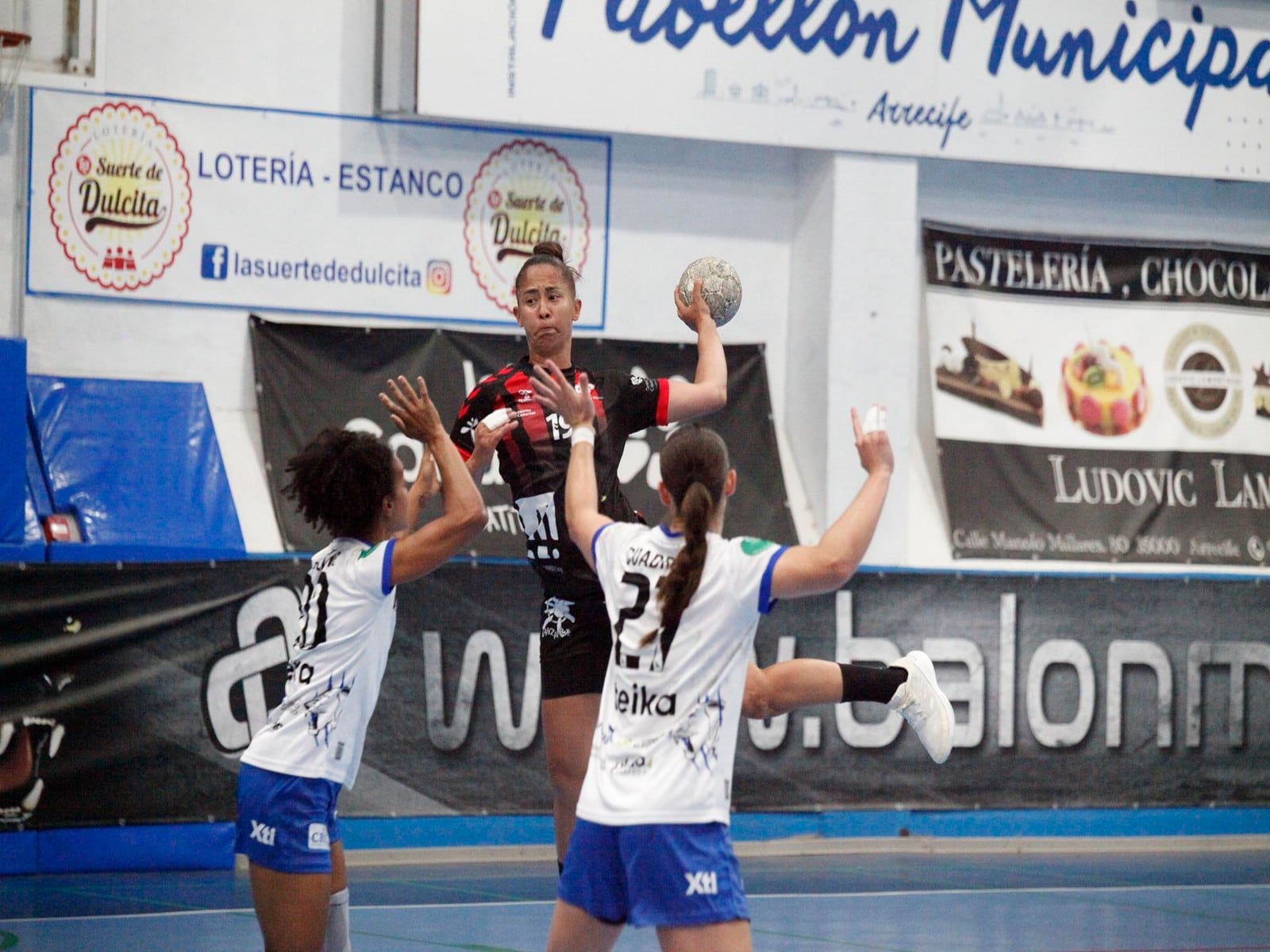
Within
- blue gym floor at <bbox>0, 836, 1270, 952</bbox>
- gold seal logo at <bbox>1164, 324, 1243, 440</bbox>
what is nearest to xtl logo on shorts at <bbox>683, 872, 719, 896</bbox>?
blue gym floor at <bbox>0, 836, 1270, 952</bbox>

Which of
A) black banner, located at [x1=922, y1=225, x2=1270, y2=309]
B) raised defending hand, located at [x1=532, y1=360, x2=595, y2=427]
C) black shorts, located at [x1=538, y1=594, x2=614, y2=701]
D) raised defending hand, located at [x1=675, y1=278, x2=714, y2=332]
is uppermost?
black banner, located at [x1=922, y1=225, x2=1270, y2=309]

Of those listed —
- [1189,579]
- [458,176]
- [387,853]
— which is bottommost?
[387,853]

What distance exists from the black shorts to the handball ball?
1082mm

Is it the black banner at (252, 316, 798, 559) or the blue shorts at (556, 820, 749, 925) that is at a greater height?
the black banner at (252, 316, 798, 559)

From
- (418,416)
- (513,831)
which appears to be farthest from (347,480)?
(513,831)

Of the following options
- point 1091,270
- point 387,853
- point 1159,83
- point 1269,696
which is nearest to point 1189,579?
point 1269,696

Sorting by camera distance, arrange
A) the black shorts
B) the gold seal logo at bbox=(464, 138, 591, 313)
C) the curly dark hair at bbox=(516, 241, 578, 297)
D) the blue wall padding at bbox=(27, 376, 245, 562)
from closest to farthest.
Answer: the black shorts → the curly dark hair at bbox=(516, 241, 578, 297) → the blue wall padding at bbox=(27, 376, 245, 562) → the gold seal logo at bbox=(464, 138, 591, 313)

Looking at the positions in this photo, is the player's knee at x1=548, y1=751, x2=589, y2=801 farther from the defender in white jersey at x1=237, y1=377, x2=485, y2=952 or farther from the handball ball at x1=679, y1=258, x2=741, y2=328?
the handball ball at x1=679, y1=258, x2=741, y2=328

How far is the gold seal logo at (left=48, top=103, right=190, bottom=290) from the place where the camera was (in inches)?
435

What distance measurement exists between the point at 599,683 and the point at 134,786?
14.5 feet

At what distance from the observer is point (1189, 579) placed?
38.8 ft

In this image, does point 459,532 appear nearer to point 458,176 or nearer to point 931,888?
point 931,888

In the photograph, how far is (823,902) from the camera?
9047 millimetres

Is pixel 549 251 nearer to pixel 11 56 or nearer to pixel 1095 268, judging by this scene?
pixel 11 56
